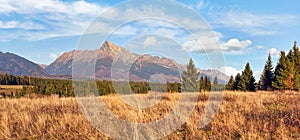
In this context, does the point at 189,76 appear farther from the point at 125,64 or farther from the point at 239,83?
the point at 239,83

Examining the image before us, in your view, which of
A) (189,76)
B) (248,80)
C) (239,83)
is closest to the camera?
(189,76)

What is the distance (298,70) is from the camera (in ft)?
147

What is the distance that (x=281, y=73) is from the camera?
43062 mm

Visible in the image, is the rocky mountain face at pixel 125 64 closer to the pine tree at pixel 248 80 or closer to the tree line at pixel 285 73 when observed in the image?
the tree line at pixel 285 73

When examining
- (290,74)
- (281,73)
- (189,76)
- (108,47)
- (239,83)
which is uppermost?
(108,47)

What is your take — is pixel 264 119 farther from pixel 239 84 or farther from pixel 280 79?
pixel 239 84

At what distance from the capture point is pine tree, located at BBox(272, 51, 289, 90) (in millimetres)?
42731

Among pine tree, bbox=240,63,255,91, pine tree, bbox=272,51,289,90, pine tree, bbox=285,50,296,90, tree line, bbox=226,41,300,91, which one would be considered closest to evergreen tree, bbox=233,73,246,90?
pine tree, bbox=240,63,255,91

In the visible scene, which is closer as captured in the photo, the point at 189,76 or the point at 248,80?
the point at 189,76

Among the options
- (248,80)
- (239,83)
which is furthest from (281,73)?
(239,83)

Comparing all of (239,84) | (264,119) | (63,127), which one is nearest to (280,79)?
(239,84)

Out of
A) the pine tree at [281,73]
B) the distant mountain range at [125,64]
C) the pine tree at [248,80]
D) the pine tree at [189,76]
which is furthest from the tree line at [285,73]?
the distant mountain range at [125,64]

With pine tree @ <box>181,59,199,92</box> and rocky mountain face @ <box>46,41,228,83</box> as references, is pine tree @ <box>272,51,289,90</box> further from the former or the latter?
rocky mountain face @ <box>46,41,228,83</box>

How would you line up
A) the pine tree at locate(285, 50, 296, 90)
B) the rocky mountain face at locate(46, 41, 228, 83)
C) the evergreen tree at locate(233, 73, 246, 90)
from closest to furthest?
the rocky mountain face at locate(46, 41, 228, 83) < the pine tree at locate(285, 50, 296, 90) < the evergreen tree at locate(233, 73, 246, 90)
